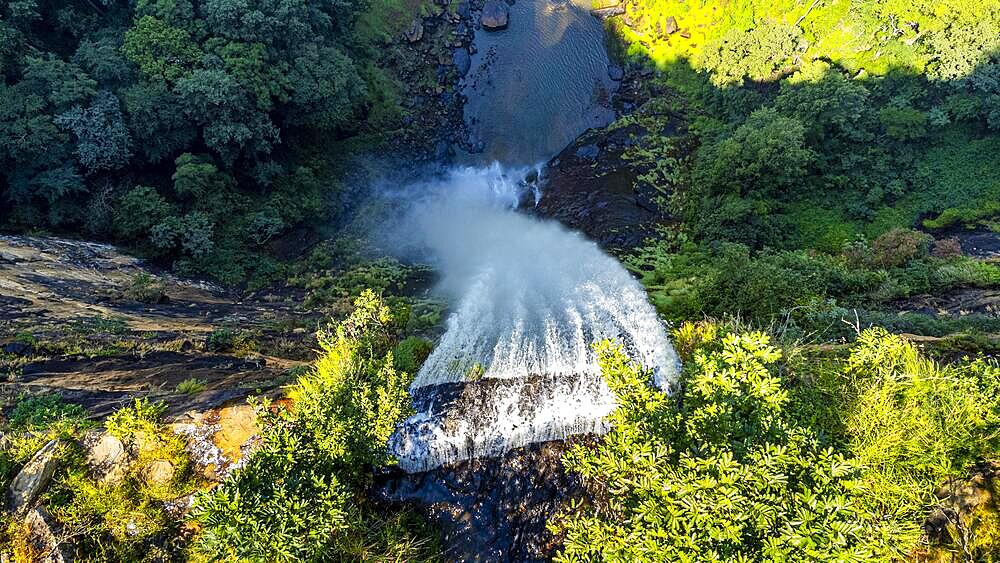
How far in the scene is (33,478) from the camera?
8.59 metres

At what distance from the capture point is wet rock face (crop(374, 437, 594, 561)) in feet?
35.7

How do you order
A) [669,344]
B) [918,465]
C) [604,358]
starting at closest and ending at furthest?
[918,465]
[604,358]
[669,344]

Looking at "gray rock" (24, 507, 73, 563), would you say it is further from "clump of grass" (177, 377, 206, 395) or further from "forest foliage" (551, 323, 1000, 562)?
"forest foliage" (551, 323, 1000, 562)

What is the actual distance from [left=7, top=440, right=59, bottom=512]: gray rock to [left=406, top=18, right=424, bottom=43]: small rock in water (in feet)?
110

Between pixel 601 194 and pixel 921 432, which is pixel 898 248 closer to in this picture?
pixel 601 194

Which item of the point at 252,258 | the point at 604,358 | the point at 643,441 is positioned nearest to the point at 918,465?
the point at 643,441

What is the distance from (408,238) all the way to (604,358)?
18.8 m

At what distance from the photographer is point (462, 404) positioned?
42.4ft

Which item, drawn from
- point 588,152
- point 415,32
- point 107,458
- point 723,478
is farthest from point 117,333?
point 415,32

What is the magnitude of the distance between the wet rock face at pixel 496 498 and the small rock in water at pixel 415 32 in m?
32.9

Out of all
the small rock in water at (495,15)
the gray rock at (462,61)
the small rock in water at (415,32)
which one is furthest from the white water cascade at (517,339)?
the small rock in water at (495,15)

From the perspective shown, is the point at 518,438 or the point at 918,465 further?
the point at 518,438

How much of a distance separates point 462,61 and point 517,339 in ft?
88.4

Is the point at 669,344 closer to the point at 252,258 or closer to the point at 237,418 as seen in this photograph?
the point at 237,418
